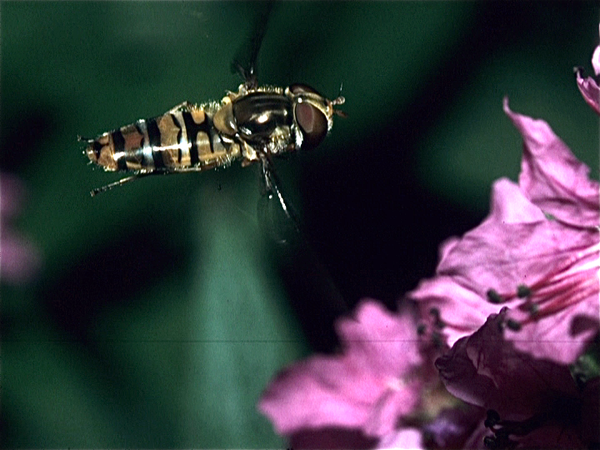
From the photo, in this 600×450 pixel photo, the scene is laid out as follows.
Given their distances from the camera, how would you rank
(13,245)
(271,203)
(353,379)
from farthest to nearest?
(13,245) < (353,379) < (271,203)

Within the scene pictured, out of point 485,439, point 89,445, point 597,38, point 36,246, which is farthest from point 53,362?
point 597,38

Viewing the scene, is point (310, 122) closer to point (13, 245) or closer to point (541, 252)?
point (541, 252)

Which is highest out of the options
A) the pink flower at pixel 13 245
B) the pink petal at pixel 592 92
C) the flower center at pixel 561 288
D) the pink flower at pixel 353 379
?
the pink petal at pixel 592 92

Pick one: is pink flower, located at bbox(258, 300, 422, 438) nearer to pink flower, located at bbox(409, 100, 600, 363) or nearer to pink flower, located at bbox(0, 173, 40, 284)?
pink flower, located at bbox(409, 100, 600, 363)

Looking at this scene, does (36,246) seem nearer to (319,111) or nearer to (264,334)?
(264,334)

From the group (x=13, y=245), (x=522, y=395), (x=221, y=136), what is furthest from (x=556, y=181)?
(x=13, y=245)

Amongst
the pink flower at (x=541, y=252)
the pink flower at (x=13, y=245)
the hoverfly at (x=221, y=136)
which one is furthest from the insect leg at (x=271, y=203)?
the pink flower at (x=13, y=245)

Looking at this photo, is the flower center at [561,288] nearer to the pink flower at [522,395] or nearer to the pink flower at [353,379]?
the pink flower at [522,395]
